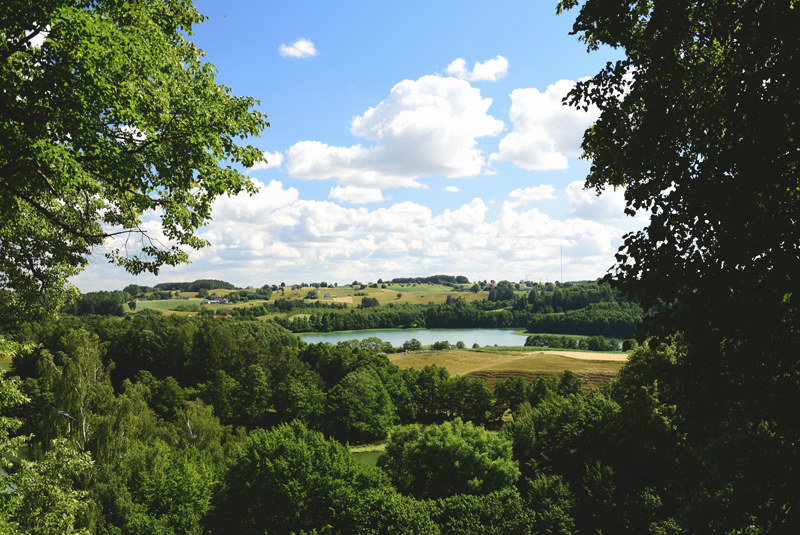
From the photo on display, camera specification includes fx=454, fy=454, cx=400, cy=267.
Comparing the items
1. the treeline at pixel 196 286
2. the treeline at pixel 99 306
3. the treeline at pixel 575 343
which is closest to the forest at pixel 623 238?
the treeline at pixel 575 343

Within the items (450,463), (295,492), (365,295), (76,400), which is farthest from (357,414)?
(365,295)

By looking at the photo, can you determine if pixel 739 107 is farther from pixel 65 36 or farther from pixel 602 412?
pixel 602 412

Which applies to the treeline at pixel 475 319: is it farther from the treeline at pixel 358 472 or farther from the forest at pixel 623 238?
the forest at pixel 623 238

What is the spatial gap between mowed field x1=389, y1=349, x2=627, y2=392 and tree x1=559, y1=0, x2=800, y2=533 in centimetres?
4866

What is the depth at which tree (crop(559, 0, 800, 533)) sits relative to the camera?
380cm

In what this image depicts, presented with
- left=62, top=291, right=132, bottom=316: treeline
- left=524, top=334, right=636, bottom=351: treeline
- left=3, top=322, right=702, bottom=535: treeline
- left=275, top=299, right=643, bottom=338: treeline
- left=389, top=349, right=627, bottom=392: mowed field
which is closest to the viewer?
left=3, top=322, right=702, bottom=535: treeline

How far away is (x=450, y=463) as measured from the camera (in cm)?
2009

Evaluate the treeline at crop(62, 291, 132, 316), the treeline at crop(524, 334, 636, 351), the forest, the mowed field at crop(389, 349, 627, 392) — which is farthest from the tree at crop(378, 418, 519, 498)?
the treeline at crop(62, 291, 132, 316)

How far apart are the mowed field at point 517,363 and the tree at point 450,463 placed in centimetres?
3166

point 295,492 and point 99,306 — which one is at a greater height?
point 99,306

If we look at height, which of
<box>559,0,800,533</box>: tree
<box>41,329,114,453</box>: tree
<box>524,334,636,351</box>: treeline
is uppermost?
<box>559,0,800,533</box>: tree

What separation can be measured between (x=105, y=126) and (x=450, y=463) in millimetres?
18868

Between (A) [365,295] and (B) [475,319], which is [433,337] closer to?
(B) [475,319]

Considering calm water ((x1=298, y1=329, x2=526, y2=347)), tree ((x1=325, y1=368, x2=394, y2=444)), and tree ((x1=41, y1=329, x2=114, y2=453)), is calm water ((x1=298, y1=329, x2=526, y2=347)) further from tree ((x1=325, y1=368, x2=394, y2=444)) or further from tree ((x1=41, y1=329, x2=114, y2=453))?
tree ((x1=41, y1=329, x2=114, y2=453))
